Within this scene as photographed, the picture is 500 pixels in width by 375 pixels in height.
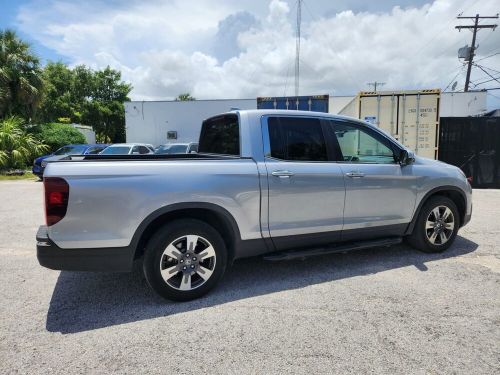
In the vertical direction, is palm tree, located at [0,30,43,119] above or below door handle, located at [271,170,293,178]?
above

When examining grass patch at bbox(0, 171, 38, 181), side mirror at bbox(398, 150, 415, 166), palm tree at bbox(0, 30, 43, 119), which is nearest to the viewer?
side mirror at bbox(398, 150, 415, 166)

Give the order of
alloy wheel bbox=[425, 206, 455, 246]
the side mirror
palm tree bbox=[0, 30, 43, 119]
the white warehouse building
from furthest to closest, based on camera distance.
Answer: the white warehouse building, palm tree bbox=[0, 30, 43, 119], alloy wheel bbox=[425, 206, 455, 246], the side mirror

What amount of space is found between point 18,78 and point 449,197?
21.6 meters

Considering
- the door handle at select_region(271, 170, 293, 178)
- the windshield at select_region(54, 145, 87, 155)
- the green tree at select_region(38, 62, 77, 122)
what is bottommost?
the door handle at select_region(271, 170, 293, 178)

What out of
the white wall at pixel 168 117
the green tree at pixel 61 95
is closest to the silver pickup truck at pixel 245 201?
the white wall at pixel 168 117

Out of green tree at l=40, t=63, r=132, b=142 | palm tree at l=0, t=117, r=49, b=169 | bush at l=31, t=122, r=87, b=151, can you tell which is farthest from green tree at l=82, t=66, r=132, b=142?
palm tree at l=0, t=117, r=49, b=169

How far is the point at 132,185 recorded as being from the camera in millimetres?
3191

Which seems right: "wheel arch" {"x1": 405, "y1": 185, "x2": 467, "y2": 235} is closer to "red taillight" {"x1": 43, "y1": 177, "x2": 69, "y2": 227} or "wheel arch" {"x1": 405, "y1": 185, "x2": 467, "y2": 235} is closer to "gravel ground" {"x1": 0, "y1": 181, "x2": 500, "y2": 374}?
"gravel ground" {"x1": 0, "y1": 181, "x2": 500, "y2": 374}

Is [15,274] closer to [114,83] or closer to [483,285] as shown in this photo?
[483,285]

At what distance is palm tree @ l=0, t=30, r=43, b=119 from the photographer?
741 inches

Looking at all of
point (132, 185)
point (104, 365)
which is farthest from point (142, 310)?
point (132, 185)

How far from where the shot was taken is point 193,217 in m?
3.60

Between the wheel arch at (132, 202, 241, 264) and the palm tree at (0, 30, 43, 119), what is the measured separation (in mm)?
19872

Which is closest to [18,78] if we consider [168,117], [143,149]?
[143,149]
